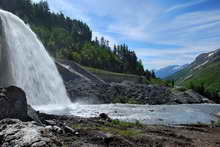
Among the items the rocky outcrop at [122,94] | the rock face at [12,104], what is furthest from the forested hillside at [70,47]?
the rock face at [12,104]

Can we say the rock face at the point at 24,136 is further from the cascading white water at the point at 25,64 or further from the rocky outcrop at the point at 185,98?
the rocky outcrop at the point at 185,98

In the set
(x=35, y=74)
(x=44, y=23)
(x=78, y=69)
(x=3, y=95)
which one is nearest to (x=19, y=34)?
(x=35, y=74)

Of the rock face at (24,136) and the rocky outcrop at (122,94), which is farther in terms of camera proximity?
the rocky outcrop at (122,94)

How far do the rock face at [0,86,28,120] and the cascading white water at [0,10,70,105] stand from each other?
22.8 m

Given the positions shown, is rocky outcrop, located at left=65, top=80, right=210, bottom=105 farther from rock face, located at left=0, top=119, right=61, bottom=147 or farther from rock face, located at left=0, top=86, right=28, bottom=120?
rock face, located at left=0, top=119, right=61, bottom=147

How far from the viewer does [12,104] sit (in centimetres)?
1288

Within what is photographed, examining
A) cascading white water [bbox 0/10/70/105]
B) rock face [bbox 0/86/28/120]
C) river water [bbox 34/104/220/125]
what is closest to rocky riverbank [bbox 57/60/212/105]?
cascading white water [bbox 0/10/70/105]

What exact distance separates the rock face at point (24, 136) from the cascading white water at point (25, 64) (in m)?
26.2

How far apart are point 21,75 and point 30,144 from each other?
35340mm

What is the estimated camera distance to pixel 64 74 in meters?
88.6

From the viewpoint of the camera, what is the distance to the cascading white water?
38406 mm

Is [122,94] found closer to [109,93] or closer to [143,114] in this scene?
[109,93]

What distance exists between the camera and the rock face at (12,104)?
1267 cm

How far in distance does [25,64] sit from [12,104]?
108 feet
